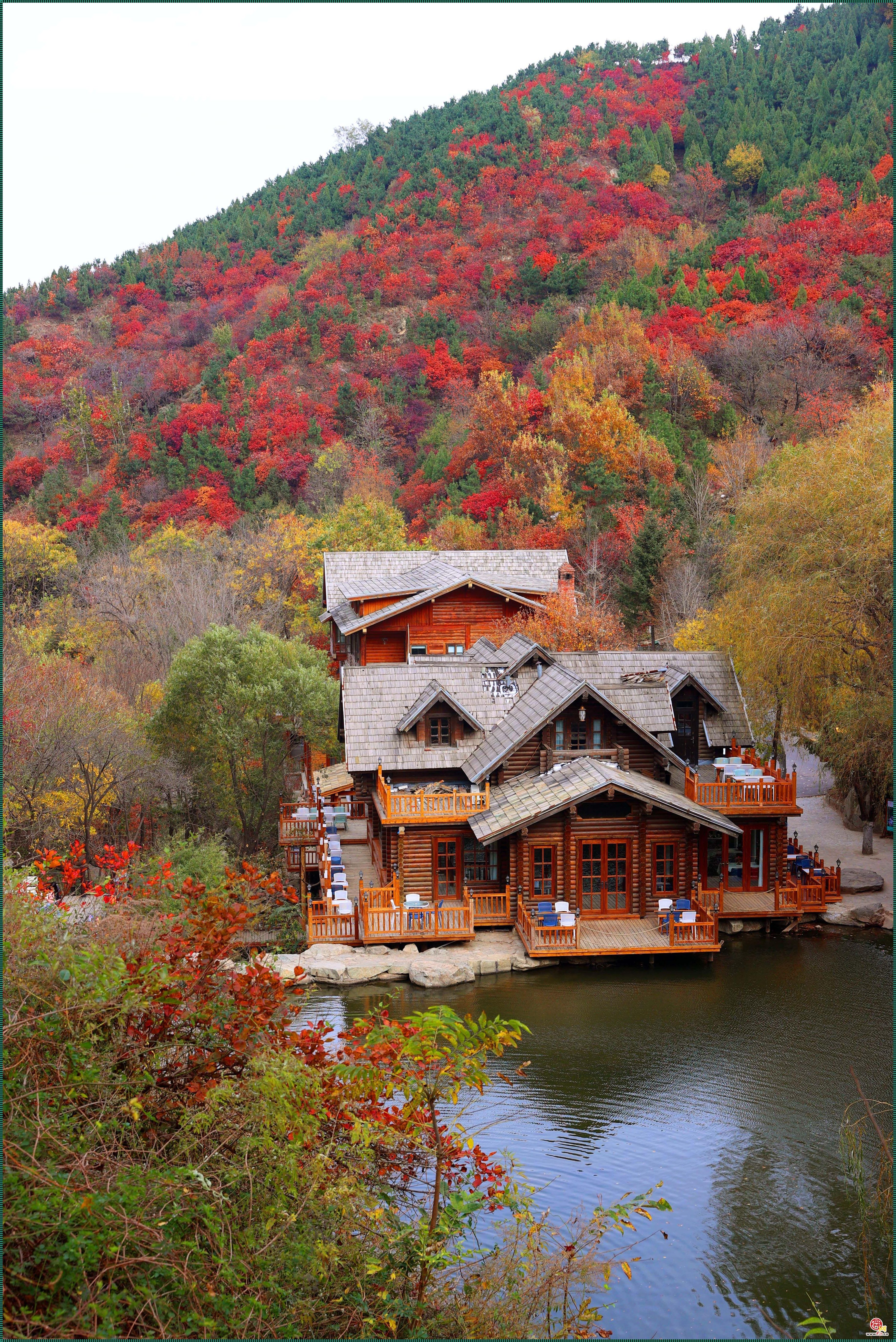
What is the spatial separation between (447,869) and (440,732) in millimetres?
3151

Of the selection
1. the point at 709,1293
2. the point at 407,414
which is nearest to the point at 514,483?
the point at 407,414

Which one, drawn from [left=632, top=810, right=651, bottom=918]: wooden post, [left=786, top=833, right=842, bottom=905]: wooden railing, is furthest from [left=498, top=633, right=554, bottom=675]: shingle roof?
[left=786, top=833, right=842, bottom=905]: wooden railing

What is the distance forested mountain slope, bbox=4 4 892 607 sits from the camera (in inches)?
1972

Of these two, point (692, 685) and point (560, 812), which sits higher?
point (692, 685)

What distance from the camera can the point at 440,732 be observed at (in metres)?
22.8

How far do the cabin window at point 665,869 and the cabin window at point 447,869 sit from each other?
435cm

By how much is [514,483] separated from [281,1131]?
43677 mm

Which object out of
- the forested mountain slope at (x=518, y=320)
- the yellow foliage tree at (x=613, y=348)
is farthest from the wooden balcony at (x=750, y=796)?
the yellow foliage tree at (x=613, y=348)

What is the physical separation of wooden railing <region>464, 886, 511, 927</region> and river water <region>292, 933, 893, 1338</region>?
6.28 feet

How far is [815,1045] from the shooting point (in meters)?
15.9

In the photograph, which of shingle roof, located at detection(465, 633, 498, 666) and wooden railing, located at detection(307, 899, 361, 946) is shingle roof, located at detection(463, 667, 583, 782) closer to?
shingle roof, located at detection(465, 633, 498, 666)

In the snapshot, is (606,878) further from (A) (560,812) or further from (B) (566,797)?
(B) (566,797)

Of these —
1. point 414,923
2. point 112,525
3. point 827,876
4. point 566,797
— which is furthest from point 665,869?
point 112,525

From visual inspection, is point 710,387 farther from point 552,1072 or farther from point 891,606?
point 552,1072
